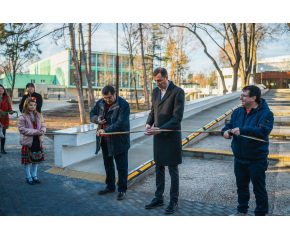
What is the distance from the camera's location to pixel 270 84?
189 feet

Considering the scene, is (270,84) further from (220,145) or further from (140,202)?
(140,202)

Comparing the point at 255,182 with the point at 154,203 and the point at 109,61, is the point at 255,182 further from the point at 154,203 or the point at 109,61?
the point at 109,61

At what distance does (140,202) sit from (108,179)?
745mm

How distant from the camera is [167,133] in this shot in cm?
381

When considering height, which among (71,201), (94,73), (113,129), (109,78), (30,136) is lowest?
(71,201)

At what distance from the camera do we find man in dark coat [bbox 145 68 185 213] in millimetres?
3754

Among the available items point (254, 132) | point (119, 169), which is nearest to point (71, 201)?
point (119, 169)

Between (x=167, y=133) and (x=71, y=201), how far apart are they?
1.86 metres

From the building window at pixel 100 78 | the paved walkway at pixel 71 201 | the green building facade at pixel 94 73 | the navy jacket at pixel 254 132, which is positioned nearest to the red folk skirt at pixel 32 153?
the paved walkway at pixel 71 201

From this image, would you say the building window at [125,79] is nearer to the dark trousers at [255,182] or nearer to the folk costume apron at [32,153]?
the folk costume apron at [32,153]

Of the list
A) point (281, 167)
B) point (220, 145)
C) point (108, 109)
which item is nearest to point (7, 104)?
point (108, 109)

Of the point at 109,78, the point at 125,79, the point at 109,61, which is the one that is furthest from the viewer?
the point at 125,79

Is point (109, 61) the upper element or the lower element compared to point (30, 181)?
upper

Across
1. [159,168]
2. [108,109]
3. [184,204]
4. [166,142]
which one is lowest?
[184,204]
